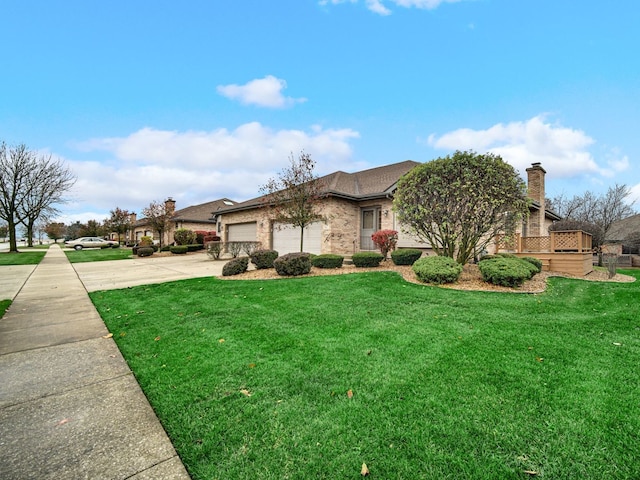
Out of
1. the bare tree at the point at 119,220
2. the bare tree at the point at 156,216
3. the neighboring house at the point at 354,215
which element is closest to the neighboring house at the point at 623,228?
the neighboring house at the point at 354,215

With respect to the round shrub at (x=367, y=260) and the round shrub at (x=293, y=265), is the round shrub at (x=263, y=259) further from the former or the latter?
the round shrub at (x=367, y=260)

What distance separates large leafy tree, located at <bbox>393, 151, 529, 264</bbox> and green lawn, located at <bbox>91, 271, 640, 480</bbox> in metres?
3.70

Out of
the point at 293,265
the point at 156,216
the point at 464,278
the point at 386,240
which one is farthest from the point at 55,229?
the point at 464,278

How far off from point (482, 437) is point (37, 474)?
9.39ft

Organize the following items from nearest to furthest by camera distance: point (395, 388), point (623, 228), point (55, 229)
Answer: point (395, 388)
point (623, 228)
point (55, 229)

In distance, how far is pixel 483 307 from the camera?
5395 millimetres

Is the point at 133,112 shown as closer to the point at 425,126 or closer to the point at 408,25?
the point at 408,25

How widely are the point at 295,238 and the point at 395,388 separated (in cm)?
1361

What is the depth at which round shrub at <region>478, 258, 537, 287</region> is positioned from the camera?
7199mm

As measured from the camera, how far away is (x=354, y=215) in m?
15.3

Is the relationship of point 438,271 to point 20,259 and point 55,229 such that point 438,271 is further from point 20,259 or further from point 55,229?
point 55,229

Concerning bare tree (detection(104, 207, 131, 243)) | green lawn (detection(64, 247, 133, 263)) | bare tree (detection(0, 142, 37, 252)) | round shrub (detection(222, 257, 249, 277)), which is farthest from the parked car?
round shrub (detection(222, 257, 249, 277))

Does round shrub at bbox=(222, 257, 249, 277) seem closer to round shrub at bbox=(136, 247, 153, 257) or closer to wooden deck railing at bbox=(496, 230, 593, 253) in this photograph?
wooden deck railing at bbox=(496, 230, 593, 253)

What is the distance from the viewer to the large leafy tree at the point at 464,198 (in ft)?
27.5
